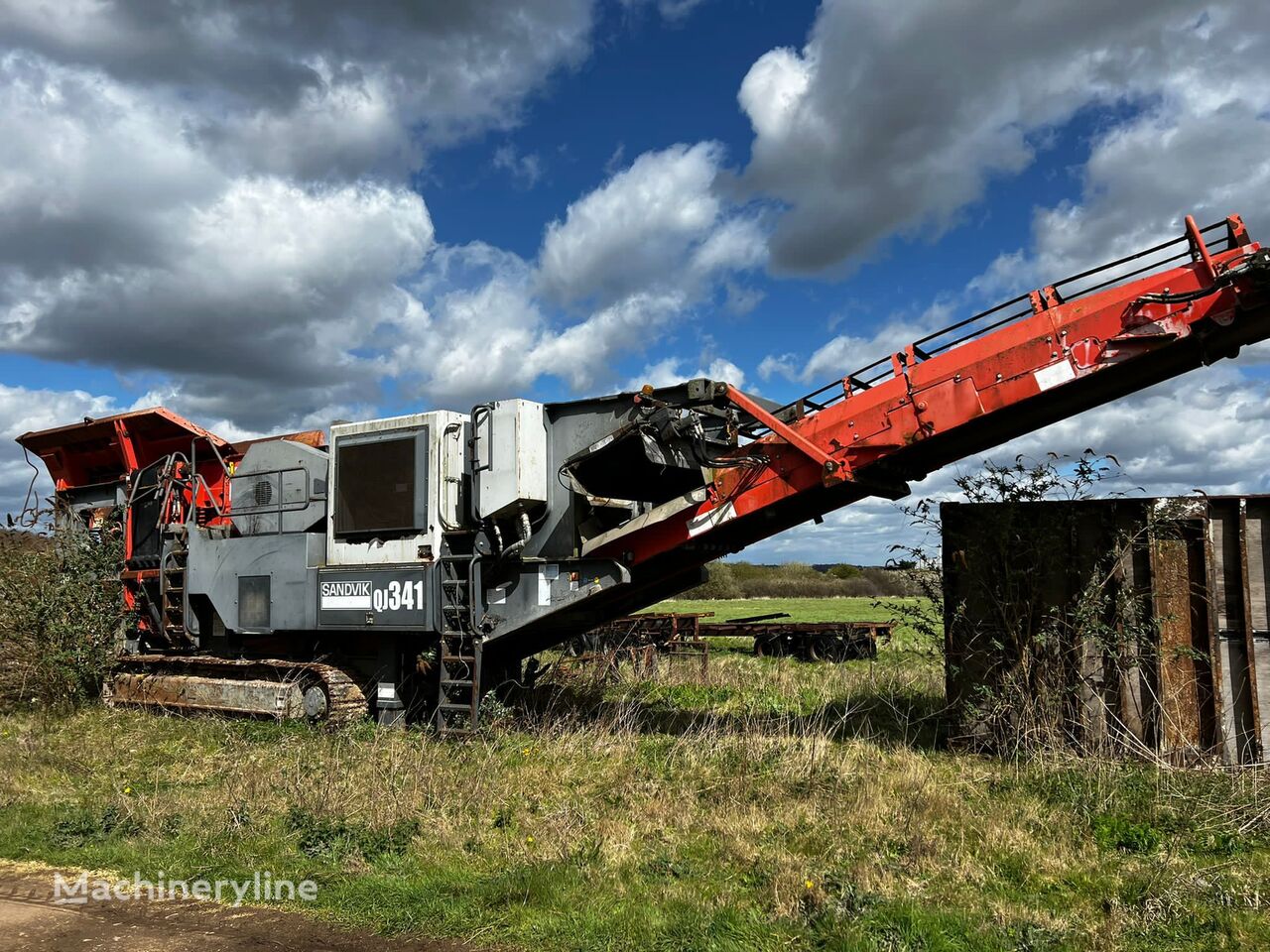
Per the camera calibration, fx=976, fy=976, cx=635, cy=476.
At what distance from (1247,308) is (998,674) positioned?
363 centimetres

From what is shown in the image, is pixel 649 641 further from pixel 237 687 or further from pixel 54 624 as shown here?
pixel 54 624

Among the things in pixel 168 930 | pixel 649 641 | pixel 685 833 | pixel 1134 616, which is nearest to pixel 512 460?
pixel 685 833

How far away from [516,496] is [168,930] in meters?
4.98

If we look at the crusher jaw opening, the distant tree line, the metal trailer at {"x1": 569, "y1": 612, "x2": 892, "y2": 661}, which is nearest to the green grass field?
the crusher jaw opening

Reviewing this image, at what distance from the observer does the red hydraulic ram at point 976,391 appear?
23.2ft

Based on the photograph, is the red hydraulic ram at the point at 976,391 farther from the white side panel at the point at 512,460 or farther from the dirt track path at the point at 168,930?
the dirt track path at the point at 168,930

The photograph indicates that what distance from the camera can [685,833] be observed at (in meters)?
6.36

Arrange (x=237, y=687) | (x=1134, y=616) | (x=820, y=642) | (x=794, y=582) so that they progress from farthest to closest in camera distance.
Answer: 1. (x=794, y=582)
2. (x=820, y=642)
3. (x=237, y=687)
4. (x=1134, y=616)

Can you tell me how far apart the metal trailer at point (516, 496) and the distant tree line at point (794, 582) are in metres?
41.4

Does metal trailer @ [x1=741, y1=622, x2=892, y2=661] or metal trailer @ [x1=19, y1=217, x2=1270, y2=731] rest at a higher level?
metal trailer @ [x1=19, y1=217, x2=1270, y2=731]

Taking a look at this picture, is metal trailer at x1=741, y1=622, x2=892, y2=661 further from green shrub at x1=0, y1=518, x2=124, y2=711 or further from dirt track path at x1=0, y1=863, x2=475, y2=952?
dirt track path at x1=0, y1=863, x2=475, y2=952

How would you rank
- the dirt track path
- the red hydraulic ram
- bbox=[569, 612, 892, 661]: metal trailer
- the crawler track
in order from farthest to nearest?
bbox=[569, 612, 892, 661]: metal trailer < the crawler track < the red hydraulic ram < the dirt track path

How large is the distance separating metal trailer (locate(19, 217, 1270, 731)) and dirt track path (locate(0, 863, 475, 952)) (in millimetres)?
4184

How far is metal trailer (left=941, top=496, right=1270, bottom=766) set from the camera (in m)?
7.75
